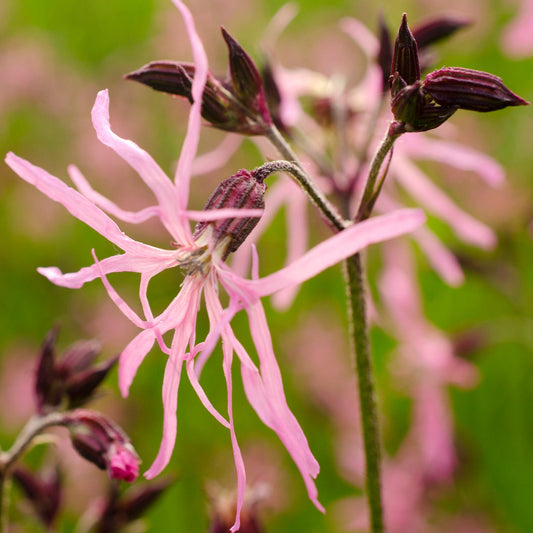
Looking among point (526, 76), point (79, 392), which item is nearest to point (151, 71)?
point (79, 392)

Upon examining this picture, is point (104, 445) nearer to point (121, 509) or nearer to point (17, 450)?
point (17, 450)

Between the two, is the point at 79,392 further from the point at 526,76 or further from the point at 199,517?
the point at 526,76

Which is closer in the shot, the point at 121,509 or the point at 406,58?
the point at 406,58

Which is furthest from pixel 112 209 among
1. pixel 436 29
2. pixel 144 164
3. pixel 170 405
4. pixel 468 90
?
pixel 436 29

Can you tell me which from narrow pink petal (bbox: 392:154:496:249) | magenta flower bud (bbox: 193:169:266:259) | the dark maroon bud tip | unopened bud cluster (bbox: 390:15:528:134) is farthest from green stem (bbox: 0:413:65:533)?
narrow pink petal (bbox: 392:154:496:249)

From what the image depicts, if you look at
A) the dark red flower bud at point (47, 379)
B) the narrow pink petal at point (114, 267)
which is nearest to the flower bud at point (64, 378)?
the dark red flower bud at point (47, 379)

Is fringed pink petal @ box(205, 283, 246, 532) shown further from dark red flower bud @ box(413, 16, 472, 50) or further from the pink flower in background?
the pink flower in background
